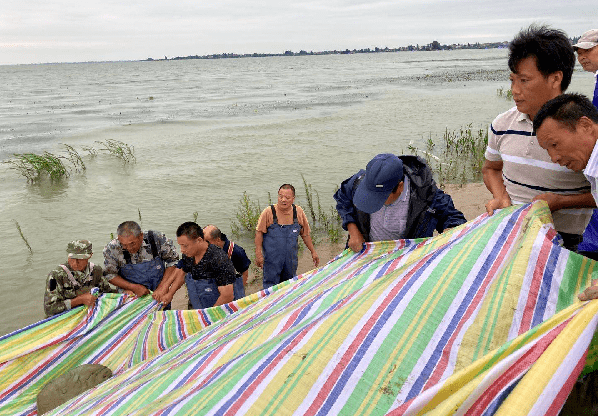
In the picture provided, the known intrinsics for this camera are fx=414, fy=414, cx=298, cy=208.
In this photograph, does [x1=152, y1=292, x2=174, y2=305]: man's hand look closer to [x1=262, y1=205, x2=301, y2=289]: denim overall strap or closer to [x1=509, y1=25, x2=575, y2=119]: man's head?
[x1=262, y1=205, x2=301, y2=289]: denim overall strap

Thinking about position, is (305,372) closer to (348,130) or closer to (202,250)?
(202,250)

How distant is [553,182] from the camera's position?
2.55 meters

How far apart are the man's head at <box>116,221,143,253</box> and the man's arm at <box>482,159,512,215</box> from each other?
10.6ft

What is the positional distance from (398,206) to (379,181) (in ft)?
1.35

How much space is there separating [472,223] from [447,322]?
1154mm

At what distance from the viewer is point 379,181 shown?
310cm

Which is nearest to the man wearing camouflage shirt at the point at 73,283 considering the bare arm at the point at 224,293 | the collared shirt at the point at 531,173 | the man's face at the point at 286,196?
the bare arm at the point at 224,293

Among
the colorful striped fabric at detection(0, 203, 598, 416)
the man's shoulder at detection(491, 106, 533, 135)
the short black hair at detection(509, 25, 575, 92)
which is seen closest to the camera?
the colorful striped fabric at detection(0, 203, 598, 416)

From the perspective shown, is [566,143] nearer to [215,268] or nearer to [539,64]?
[539,64]

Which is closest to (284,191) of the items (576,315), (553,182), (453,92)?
(553,182)

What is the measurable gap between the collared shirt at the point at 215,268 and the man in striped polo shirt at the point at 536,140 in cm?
263

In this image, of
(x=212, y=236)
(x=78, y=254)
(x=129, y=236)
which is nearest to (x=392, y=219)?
(x=212, y=236)

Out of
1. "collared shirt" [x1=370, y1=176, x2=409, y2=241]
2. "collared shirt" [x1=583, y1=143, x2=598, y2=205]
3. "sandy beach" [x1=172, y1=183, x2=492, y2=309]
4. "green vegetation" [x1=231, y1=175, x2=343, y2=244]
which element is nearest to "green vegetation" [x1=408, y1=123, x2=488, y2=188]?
"sandy beach" [x1=172, y1=183, x2=492, y2=309]

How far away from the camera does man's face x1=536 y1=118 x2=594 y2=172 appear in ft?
6.29
